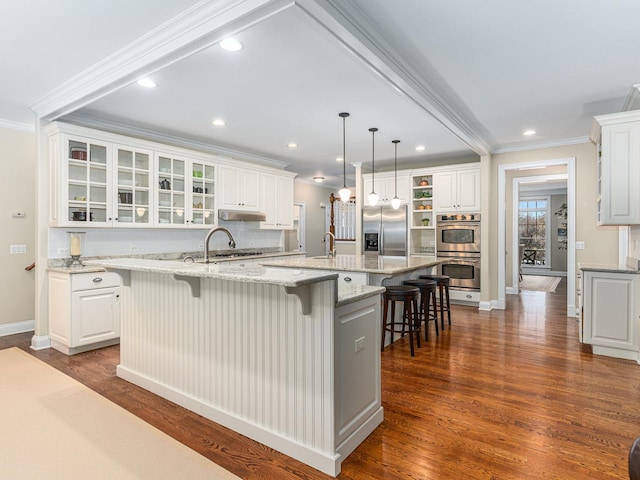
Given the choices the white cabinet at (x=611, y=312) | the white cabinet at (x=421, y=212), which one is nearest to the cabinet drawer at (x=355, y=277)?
the white cabinet at (x=611, y=312)

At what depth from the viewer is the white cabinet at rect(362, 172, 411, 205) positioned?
6988mm

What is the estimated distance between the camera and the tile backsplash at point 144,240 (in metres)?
4.39

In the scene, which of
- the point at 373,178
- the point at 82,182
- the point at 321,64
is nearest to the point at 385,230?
the point at 373,178

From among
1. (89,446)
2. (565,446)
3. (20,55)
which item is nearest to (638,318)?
(565,446)

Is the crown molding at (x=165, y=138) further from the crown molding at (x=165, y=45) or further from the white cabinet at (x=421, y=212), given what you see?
the white cabinet at (x=421, y=212)

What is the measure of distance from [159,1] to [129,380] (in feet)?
9.60

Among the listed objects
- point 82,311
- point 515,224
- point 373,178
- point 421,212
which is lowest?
point 82,311

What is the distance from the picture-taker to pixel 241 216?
601 cm

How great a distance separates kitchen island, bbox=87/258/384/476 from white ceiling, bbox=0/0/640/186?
5.29 ft

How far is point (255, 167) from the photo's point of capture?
21.0 ft

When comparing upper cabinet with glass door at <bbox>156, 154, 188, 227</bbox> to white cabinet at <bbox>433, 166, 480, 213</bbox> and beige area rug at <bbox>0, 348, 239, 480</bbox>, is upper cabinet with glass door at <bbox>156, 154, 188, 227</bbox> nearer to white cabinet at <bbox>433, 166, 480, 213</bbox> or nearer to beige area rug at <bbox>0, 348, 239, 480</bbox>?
beige area rug at <bbox>0, 348, 239, 480</bbox>

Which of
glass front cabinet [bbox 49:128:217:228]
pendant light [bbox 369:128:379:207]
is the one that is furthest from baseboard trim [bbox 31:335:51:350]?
pendant light [bbox 369:128:379:207]

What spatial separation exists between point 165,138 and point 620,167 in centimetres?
565

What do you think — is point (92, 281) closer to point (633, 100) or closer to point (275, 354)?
point (275, 354)
